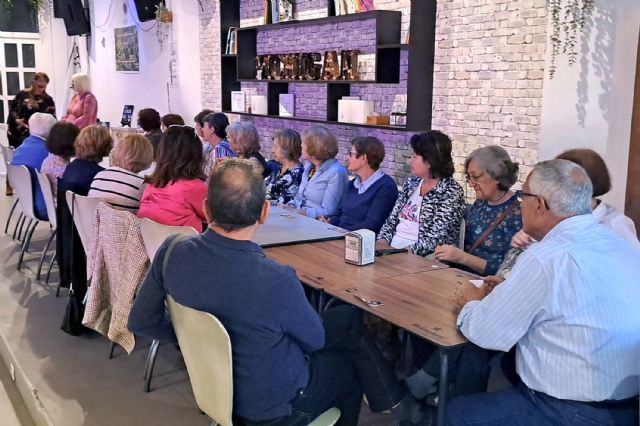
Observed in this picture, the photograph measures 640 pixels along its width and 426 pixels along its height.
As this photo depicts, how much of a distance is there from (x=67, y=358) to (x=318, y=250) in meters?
1.67

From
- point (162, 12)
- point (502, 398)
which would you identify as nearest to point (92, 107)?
point (162, 12)

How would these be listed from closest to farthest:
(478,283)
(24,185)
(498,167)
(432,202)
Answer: (478,283)
(498,167)
(432,202)
(24,185)

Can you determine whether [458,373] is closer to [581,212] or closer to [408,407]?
[408,407]

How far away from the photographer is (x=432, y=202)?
386 centimetres

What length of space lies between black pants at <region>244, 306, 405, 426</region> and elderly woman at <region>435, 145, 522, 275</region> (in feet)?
2.90

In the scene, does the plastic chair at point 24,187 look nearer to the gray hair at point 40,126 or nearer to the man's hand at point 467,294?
the gray hair at point 40,126

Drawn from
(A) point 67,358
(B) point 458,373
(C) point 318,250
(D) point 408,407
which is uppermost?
(C) point 318,250

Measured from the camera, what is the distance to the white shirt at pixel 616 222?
281 cm

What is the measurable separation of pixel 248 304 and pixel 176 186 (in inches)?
69.8

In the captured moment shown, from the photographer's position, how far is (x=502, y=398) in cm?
226

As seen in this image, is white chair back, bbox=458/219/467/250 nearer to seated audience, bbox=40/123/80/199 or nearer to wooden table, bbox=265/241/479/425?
wooden table, bbox=265/241/479/425

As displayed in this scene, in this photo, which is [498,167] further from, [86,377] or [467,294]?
[86,377]

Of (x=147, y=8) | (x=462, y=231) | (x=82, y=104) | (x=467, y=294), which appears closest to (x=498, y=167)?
(x=462, y=231)

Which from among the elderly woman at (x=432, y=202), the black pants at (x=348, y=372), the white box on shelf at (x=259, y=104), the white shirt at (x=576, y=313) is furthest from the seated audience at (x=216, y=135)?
the white shirt at (x=576, y=313)
